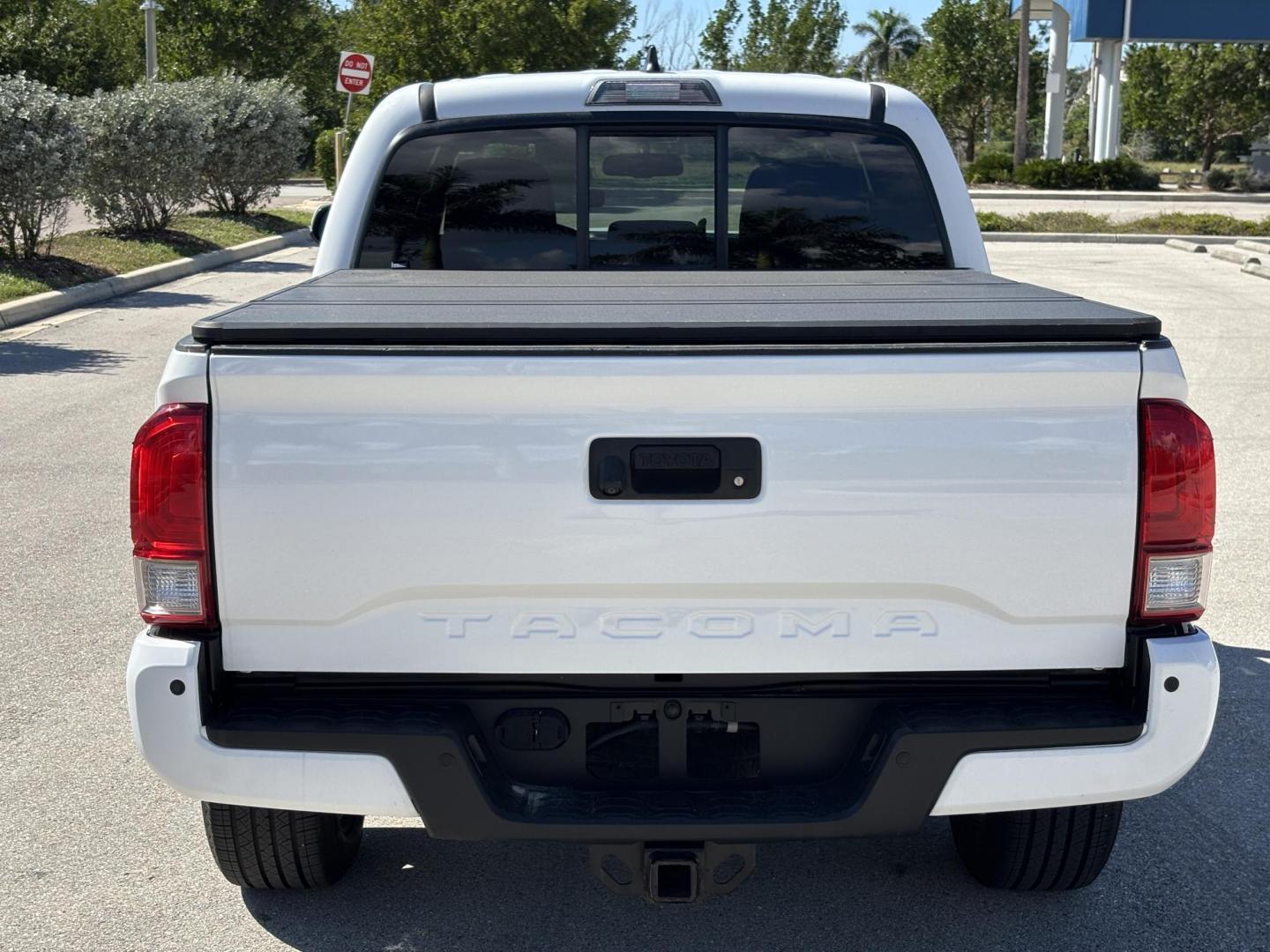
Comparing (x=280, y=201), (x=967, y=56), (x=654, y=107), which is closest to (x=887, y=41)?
(x=967, y=56)

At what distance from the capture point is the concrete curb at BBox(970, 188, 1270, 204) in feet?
130

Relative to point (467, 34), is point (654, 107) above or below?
below

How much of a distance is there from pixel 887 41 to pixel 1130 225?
82.9m

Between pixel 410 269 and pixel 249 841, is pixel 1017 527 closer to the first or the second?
pixel 249 841

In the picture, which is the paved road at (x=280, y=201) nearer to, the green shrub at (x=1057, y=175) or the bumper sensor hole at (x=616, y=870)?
the bumper sensor hole at (x=616, y=870)

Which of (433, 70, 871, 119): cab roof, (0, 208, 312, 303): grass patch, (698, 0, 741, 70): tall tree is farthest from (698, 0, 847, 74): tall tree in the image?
(433, 70, 871, 119): cab roof

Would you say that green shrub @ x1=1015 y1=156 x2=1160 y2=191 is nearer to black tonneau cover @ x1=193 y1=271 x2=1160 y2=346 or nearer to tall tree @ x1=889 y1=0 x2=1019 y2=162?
tall tree @ x1=889 y1=0 x2=1019 y2=162

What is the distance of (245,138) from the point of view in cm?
2469

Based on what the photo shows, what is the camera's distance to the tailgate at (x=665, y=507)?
2854mm

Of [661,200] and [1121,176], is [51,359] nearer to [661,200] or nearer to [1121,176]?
[661,200]

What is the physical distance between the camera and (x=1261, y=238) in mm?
27938

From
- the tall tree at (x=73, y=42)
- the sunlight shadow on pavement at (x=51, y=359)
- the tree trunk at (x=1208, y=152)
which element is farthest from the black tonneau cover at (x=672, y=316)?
the tree trunk at (x=1208, y=152)

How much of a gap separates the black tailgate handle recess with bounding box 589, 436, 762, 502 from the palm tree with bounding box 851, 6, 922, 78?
110m

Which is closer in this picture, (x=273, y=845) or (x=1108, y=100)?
(x=273, y=845)
